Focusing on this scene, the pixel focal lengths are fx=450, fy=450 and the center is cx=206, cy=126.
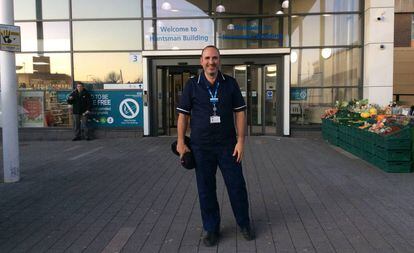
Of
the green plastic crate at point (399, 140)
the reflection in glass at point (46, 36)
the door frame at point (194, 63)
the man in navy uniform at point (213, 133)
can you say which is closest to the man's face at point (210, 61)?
the man in navy uniform at point (213, 133)

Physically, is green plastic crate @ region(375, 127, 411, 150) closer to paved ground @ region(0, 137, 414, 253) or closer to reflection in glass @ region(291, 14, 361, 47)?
paved ground @ region(0, 137, 414, 253)

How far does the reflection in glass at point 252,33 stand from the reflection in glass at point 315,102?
1.77 meters

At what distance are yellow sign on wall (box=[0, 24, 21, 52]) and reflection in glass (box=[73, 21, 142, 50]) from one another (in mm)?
6539

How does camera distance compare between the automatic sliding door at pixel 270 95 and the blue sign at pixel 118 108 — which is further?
the blue sign at pixel 118 108

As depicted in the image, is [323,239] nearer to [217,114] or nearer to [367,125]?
[217,114]

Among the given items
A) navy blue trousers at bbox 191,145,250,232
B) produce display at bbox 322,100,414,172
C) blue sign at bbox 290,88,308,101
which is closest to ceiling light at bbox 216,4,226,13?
blue sign at bbox 290,88,308,101

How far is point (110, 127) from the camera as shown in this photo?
14.1m

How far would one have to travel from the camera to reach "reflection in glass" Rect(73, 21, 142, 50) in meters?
14.0

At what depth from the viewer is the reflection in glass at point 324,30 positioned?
13609 millimetres

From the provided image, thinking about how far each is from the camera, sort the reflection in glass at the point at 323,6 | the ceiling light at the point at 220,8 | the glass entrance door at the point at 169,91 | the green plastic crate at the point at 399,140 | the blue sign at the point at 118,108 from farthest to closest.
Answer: the glass entrance door at the point at 169,91 < the blue sign at the point at 118,108 < the ceiling light at the point at 220,8 < the reflection in glass at the point at 323,6 < the green plastic crate at the point at 399,140

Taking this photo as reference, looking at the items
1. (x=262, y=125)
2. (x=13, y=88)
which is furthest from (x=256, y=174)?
(x=262, y=125)

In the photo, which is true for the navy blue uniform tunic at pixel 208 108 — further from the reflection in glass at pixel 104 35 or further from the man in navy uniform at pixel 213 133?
the reflection in glass at pixel 104 35

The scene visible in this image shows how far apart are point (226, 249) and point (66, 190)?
3510mm

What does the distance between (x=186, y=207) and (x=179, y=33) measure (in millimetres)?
8885
